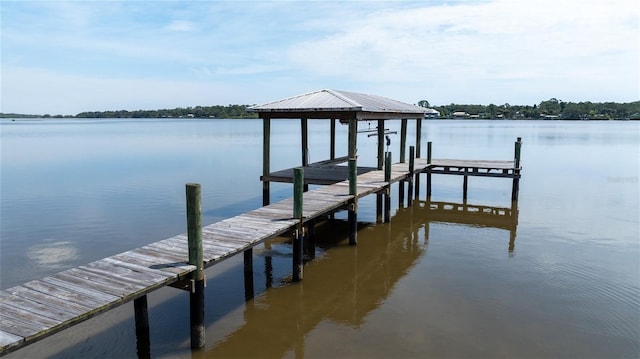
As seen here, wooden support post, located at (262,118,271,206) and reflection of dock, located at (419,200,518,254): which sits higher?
wooden support post, located at (262,118,271,206)

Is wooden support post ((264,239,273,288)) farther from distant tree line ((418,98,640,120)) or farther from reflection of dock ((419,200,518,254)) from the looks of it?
distant tree line ((418,98,640,120))

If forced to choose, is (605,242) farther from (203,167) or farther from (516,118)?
(516,118)

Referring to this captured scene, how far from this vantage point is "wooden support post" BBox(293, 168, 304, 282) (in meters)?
10.1

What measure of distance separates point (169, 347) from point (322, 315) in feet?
9.35

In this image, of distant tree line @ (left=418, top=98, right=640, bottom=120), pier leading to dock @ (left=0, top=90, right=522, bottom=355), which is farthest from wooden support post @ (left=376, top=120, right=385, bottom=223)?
distant tree line @ (left=418, top=98, right=640, bottom=120)

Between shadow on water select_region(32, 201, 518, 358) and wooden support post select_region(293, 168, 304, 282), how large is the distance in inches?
13.4

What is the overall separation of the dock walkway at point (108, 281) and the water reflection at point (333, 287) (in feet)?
4.79

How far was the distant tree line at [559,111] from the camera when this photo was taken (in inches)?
5881

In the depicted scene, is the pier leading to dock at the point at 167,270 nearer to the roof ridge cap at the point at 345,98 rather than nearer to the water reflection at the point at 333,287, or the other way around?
the roof ridge cap at the point at 345,98

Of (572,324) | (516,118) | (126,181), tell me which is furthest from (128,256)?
(516,118)

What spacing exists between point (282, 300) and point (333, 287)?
4.40ft

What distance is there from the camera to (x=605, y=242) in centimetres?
1380

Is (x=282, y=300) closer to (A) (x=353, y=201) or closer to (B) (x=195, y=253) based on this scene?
(B) (x=195, y=253)

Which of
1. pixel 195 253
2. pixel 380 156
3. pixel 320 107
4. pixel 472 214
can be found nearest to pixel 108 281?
pixel 195 253
